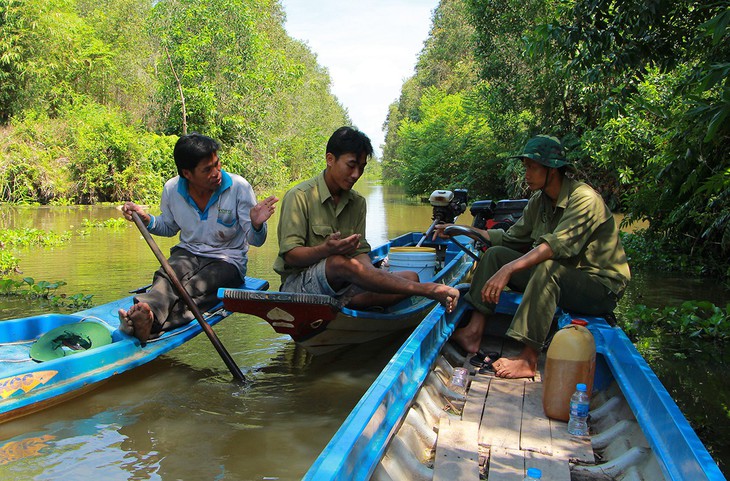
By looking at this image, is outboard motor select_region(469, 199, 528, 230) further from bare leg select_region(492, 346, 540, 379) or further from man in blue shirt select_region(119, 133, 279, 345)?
bare leg select_region(492, 346, 540, 379)

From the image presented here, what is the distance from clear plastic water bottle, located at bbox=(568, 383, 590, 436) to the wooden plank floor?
4 cm

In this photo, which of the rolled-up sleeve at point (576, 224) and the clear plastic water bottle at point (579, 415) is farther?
the rolled-up sleeve at point (576, 224)

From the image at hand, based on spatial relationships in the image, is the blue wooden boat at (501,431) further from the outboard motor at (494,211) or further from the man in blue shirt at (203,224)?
the outboard motor at (494,211)

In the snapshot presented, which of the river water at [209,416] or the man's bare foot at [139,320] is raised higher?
the man's bare foot at [139,320]

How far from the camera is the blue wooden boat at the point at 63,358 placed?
3.86 meters

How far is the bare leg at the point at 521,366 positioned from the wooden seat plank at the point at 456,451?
2.38 ft

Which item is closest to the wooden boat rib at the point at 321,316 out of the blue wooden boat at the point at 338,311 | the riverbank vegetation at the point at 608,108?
the blue wooden boat at the point at 338,311

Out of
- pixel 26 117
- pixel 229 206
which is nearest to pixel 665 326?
pixel 229 206

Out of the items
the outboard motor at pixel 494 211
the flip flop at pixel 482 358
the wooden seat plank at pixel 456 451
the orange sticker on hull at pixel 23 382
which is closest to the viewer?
the wooden seat plank at pixel 456 451

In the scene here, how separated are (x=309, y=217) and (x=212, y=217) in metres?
1.00

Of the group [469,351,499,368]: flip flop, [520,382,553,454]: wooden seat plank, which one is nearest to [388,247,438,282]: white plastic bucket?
[469,351,499,368]: flip flop

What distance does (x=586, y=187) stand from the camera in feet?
13.3

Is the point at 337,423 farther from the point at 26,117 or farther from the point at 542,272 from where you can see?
the point at 26,117

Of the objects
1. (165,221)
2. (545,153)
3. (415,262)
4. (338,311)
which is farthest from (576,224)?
(165,221)
